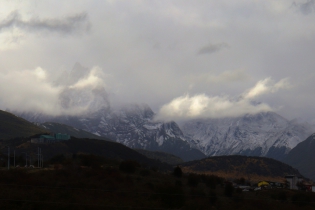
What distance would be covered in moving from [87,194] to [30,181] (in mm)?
13911

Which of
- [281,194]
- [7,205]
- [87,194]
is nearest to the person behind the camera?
[7,205]

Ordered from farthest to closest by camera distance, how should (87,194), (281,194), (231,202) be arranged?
1. (281,194)
2. (231,202)
3. (87,194)

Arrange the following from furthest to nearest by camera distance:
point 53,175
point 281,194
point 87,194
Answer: point 281,194 < point 53,175 < point 87,194

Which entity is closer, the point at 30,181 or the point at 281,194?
the point at 30,181

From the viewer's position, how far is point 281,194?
105 meters

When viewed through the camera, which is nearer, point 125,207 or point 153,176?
point 125,207

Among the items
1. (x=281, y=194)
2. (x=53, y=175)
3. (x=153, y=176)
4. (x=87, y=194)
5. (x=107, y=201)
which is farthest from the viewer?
(x=153, y=176)

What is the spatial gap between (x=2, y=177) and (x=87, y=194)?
19.5 meters

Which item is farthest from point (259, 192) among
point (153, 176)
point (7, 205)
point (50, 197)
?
point (7, 205)

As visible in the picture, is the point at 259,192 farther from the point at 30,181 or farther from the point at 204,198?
the point at 30,181

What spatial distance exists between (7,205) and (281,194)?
189 ft

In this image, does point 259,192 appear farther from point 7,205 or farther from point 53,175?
point 7,205

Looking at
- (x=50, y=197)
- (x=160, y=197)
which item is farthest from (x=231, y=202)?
(x=50, y=197)

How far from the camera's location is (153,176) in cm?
11762
